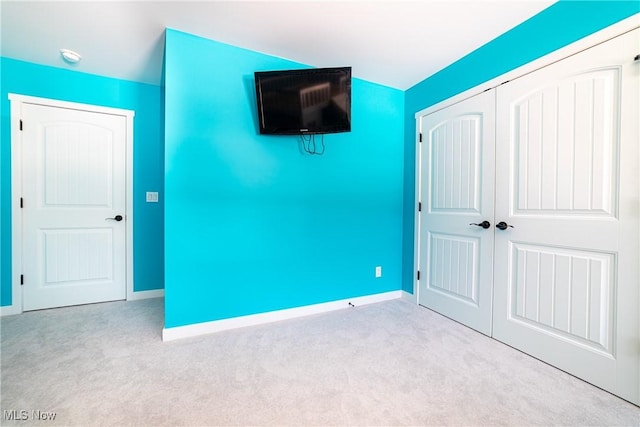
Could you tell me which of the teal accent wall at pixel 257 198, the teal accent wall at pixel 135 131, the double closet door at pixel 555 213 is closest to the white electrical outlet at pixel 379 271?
the teal accent wall at pixel 257 198

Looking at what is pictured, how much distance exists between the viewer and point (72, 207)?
251cm

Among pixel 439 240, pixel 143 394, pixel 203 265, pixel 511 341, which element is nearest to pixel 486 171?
pixel 439 240

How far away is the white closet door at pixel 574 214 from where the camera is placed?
1.33 m

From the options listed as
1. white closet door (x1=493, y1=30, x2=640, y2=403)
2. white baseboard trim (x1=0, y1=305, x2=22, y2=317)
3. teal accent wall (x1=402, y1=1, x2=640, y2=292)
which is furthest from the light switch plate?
white closet door (x1=493, y1=30, x2=640, y2=403)

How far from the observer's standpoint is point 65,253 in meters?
2.51

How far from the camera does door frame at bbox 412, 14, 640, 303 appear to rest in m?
1.35

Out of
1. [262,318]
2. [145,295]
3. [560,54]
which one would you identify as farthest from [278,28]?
[145,295]

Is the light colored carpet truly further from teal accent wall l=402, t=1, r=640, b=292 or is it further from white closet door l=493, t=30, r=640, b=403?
teal accent wall l=402, t=1, r=640, b=292

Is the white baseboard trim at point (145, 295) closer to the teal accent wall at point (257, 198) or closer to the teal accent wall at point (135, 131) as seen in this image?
the teal accent wall at point (135, 131)

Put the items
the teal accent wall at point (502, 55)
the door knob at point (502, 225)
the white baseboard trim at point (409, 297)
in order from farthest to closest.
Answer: the white baseboard trim at point (409, 297)
the door knob at point (502, 225)
the teal accent wall at point (502, 55)

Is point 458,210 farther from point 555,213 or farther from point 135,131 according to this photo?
point 135,131

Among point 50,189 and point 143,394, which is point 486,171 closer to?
point 143,394

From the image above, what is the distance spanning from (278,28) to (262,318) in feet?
7.96

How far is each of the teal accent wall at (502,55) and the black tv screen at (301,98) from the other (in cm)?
105
